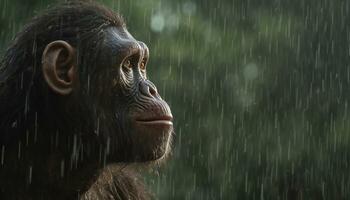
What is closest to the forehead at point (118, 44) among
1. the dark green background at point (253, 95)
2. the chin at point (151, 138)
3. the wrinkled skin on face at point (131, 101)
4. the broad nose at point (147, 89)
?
the wrinkled skin on face at point (131, 101)

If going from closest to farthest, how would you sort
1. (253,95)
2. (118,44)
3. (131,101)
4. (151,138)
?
(151,138)
(131,101)
(118,44)
(253,95)

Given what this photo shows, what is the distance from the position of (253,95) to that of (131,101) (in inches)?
249

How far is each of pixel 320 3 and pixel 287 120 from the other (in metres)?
1.76

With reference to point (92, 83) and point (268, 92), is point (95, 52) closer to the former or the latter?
point (92, 83)

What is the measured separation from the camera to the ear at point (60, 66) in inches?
171

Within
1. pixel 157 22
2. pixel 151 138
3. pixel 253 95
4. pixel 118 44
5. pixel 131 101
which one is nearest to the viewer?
pixel 151 138

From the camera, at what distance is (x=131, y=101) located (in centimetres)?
439

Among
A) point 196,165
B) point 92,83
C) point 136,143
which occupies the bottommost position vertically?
point 196,165

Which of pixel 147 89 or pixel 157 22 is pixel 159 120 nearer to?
pixel 147 89

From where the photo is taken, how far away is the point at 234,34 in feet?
34.0

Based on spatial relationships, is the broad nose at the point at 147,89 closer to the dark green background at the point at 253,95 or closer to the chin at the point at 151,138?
the chin at the point at 151,138

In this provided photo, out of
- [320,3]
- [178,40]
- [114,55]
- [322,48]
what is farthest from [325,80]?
[114,55]

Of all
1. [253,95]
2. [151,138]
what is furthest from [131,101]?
[253,95]

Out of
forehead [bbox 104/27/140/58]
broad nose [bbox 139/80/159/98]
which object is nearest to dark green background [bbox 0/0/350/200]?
forehead [bbox 104/27/140/58]
